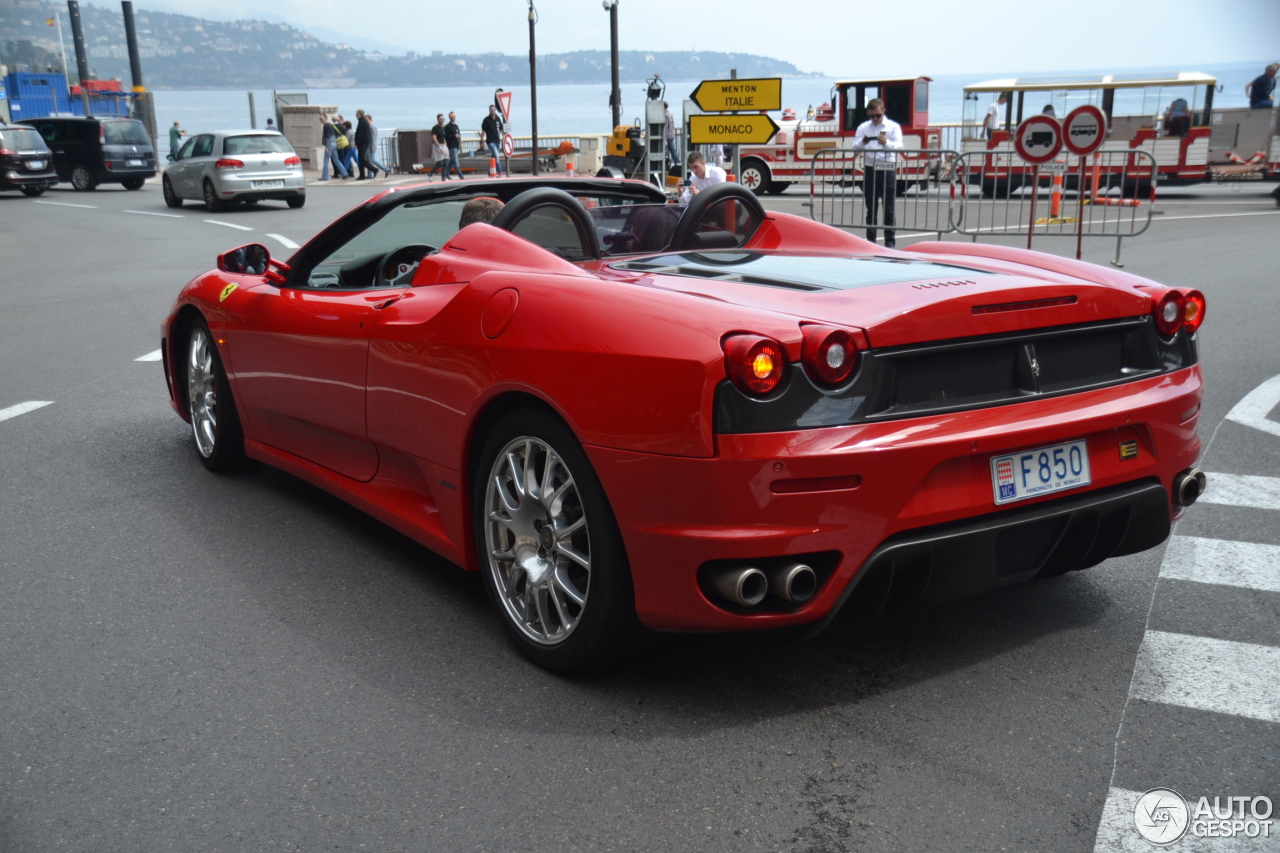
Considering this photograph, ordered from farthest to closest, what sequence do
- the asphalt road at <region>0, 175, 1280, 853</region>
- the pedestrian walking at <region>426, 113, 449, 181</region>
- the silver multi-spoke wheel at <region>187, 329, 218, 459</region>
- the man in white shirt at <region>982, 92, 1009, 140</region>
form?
the pedestrian walking at <region>426, 113, 449, 181</region> < the man in white shirt at <region>982, 92, 1009, 140</region> < the silver multi-spoke wheel at <region>187, 329, 218, 459</region> < the asphalt road at <region>0, 175, 1280, 853</region>

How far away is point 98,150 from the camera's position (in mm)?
31734

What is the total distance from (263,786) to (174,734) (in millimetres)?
409

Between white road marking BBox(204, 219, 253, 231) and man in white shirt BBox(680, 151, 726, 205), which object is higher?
man in white shirt BBox(680, 151, 726, 205)

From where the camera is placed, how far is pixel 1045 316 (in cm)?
324

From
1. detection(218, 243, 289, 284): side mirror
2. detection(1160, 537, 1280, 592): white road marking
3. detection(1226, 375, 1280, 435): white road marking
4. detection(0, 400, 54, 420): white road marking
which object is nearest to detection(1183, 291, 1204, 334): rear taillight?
detection(1160, 537, 1280, 592): white road marking

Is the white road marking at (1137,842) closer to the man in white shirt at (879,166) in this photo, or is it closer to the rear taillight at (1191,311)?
the rear taillight at (1191,311)

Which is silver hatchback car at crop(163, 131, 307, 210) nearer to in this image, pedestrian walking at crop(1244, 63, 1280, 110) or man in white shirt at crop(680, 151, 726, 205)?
man in white shirt at crop(680, 151, 726, 205)

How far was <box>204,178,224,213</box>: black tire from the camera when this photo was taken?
79.1ft

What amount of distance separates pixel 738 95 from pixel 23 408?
1024 centimetres

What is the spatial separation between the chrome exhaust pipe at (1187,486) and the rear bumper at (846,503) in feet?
1.10

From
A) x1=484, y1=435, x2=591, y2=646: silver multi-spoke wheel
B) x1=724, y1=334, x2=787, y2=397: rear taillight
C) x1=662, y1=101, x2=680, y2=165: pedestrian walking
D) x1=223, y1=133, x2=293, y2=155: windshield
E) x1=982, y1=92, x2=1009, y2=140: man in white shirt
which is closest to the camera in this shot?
x1=724, y1=334, x2=787, y2=397: rear taillight

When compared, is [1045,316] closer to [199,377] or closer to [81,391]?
[199,377]

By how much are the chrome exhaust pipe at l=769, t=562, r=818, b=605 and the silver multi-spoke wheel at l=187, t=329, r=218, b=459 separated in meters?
3.36

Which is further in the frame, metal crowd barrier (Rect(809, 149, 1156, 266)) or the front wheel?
metal crowd barrier (Rect(809, 149, 1156, 266))
